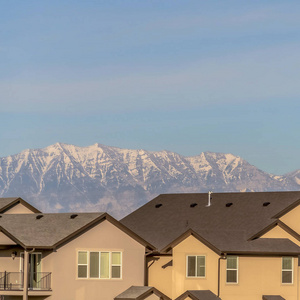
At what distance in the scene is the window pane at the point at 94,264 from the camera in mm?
63188

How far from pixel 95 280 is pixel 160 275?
5780 mm

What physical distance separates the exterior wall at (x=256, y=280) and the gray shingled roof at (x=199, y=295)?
117 cm

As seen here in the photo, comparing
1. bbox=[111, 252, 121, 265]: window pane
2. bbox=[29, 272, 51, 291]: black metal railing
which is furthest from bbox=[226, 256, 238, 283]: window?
bbox=[29, 272, 51, 291]: black metal railing

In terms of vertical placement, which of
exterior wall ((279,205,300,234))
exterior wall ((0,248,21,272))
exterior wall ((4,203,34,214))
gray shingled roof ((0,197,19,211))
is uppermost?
gray shingled roof ((0,197,19,211))

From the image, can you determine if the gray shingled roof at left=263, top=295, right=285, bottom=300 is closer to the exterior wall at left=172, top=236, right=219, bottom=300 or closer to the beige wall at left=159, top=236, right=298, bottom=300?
the beige wall at left=159, top=236, right=298, bottom=300

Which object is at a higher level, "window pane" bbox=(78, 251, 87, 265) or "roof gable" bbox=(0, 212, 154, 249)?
"roof gable" bbox=(0, 212, 154, 249)

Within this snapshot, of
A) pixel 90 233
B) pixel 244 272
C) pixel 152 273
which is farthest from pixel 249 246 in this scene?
pixel 90 233

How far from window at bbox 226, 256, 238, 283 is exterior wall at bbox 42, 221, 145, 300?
234 inches

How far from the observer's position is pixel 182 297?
65.6 m

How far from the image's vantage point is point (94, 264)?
63406 mm

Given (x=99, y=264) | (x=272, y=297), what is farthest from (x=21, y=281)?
(x=272, y=297)

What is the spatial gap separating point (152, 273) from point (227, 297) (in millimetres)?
4983

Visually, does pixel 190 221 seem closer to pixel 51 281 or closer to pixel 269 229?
pixel 269 229

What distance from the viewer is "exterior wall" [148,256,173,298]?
219ft
